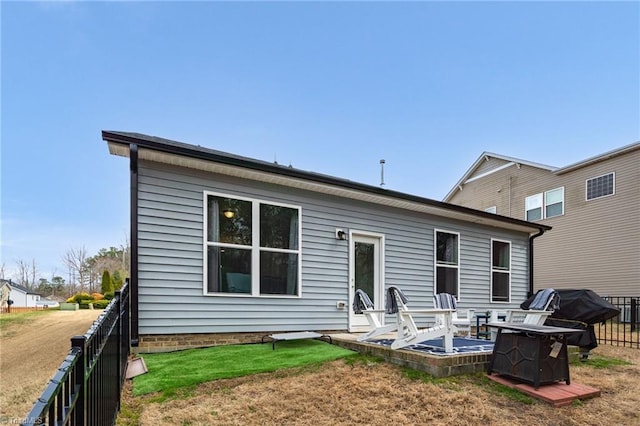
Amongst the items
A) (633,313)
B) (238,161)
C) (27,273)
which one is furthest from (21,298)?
(633,313)

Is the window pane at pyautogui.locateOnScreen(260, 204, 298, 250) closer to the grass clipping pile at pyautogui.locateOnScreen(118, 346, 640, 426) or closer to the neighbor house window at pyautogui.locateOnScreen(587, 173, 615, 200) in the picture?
the grass clipping pile at pyautogui.locateOnScreen(118, 346, 640, 426)

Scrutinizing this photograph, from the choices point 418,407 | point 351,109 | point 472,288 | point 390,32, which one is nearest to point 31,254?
point 351,109

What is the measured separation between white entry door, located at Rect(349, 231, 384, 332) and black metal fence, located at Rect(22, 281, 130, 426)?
4846 millimetres

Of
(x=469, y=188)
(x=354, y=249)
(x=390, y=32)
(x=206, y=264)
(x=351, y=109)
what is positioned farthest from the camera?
(x=469, y=188)

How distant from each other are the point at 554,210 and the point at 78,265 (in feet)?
107

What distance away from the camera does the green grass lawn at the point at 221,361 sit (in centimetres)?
415

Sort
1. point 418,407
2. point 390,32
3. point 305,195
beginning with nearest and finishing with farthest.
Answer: point 418,407 → point 305,195 → point 390,32

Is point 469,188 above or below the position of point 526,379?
above

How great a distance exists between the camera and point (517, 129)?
1783 centimetres

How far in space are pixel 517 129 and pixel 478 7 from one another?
7542mm

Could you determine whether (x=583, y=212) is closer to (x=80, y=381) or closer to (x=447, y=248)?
(x=447, y=248)

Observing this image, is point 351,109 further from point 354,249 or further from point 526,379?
point 526,379

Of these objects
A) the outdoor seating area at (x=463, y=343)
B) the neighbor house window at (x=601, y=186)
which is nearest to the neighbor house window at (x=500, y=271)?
the outdoor seating area at (x=463, y=343)

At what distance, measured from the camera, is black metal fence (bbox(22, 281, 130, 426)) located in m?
1.26
